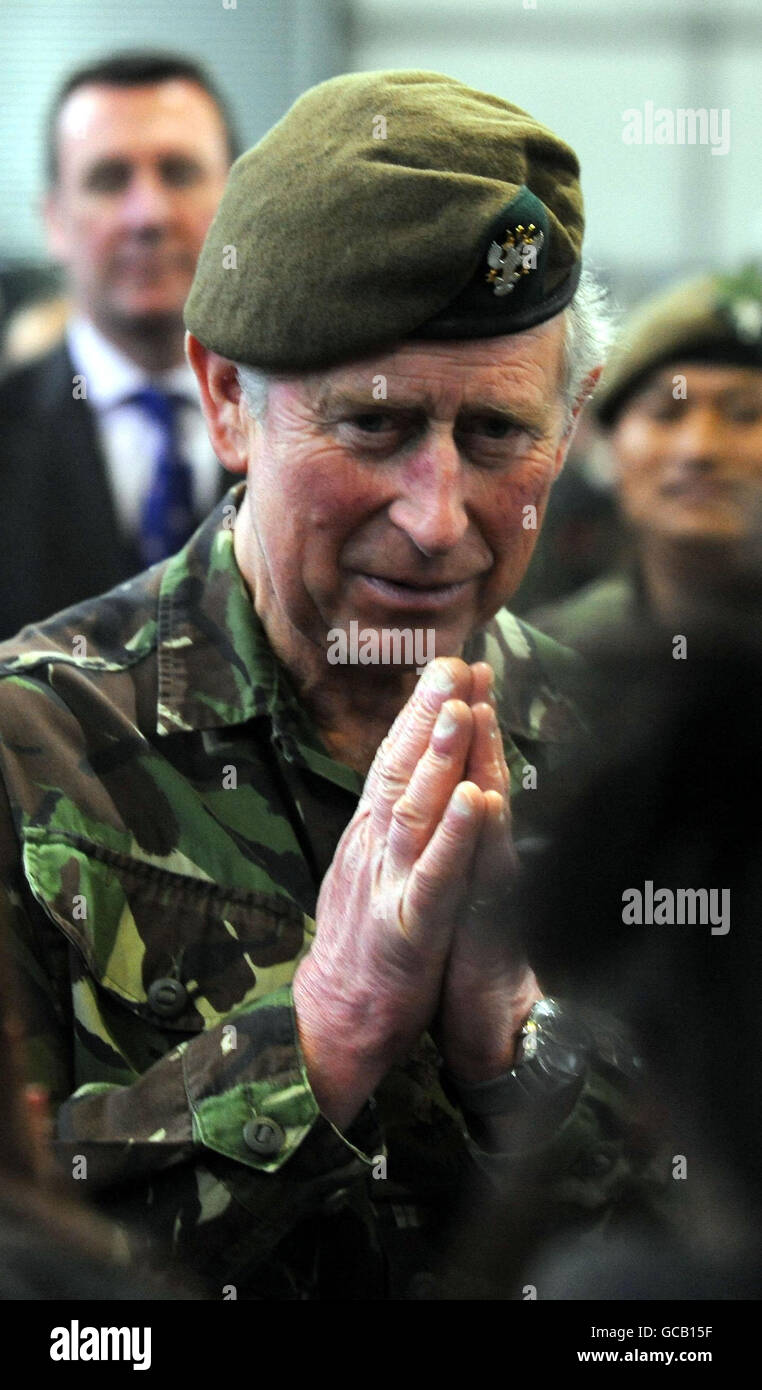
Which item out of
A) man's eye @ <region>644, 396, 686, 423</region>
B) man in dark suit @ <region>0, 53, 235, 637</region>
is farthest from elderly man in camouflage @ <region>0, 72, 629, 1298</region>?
man's eye @ <region>644, 396, 686, 423</region>

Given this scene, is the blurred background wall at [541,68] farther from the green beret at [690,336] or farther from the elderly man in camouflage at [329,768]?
the elderly man in camouflage at [329,768]

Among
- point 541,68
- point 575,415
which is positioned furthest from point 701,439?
point 541,68

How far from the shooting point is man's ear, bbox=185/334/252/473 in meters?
1.76

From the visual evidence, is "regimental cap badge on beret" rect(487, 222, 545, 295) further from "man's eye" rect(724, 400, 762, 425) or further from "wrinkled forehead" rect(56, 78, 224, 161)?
"man's eye" rect(724, 400, 762, 425)

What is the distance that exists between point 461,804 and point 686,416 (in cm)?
169

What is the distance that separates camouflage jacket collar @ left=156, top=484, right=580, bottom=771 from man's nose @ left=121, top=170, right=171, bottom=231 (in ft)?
2.71

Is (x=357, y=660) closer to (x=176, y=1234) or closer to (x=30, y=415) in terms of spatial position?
(x=176, y=1234)

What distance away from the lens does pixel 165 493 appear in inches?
96.3

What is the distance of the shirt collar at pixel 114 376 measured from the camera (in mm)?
2529
